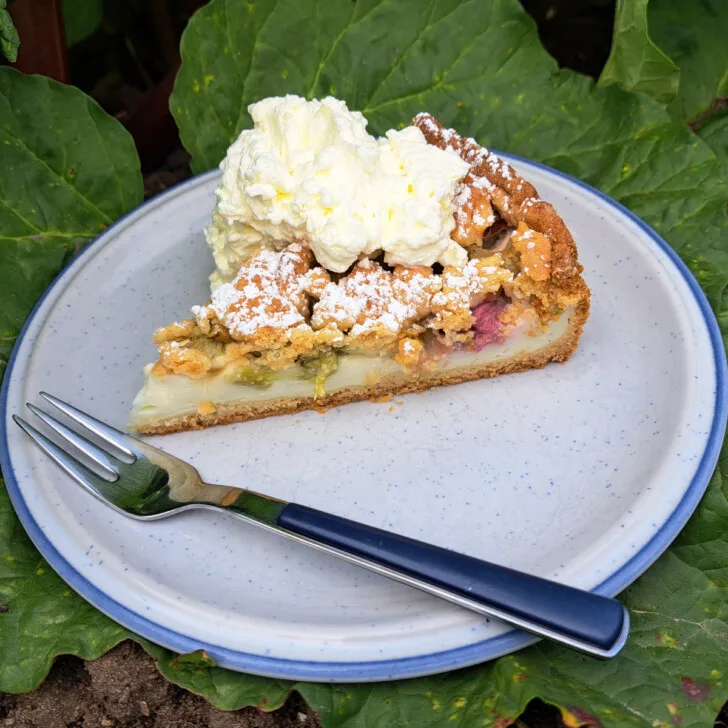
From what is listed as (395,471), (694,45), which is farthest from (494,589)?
(694,45)

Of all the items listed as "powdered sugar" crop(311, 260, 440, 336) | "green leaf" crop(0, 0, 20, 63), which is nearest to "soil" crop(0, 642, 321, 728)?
"powdered sugar" crop(311, 260, 440, 336)

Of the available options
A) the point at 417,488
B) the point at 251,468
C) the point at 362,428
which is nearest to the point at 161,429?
the point at 251,468

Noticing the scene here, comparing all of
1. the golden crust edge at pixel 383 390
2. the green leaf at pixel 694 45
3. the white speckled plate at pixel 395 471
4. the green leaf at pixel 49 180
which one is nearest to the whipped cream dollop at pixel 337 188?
the golden crust edge at pixel 383 390

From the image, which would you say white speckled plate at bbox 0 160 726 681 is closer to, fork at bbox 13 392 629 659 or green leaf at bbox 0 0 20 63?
fork at bbox 13 392 629 659

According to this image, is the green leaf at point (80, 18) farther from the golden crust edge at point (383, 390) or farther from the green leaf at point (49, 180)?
the golden crust edge at point (383, 390)

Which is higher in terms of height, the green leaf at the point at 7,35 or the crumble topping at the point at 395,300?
the green leaf at the point at 7,35

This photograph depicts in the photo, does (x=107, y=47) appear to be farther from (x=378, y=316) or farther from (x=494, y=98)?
(x=378, y=316)

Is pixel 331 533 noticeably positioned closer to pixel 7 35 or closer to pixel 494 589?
pixel 494 589
